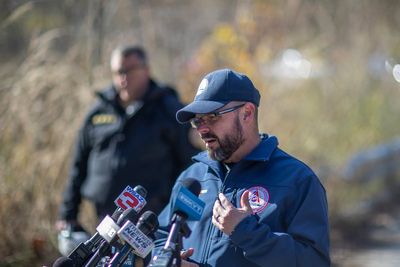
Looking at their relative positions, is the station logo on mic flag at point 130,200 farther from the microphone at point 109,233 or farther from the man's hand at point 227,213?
the man's hand at point 227,213

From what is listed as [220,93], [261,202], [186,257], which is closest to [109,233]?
[186,257]

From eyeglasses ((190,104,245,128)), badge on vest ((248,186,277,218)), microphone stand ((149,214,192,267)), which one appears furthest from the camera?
eyeglasses ((190,104,245,128))

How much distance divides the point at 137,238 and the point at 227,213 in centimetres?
44

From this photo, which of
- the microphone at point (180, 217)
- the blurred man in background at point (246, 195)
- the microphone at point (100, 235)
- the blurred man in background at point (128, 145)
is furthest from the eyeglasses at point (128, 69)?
the microphone at point (100, 235)

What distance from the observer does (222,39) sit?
1080cm

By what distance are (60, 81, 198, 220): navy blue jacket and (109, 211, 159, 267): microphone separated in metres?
2.97

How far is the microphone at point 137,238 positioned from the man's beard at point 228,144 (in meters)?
0.57

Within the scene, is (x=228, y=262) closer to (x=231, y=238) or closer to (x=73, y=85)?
(x=231, y=238)

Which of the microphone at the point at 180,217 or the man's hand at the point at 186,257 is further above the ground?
the microphone at the point at 180,217

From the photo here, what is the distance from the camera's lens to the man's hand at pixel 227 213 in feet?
11.9

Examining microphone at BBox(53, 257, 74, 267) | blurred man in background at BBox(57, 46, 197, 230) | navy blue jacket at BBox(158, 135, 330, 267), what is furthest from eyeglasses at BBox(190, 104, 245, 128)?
blurred man in background at BBox(57, 46, 197, 230)

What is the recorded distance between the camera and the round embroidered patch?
382 centimetres

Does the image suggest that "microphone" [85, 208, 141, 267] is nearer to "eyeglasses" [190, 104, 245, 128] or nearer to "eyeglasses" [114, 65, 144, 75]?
"eyeglasses" [190, 104, 245, 128]

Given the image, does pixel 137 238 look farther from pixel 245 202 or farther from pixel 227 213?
pixel 245 202
